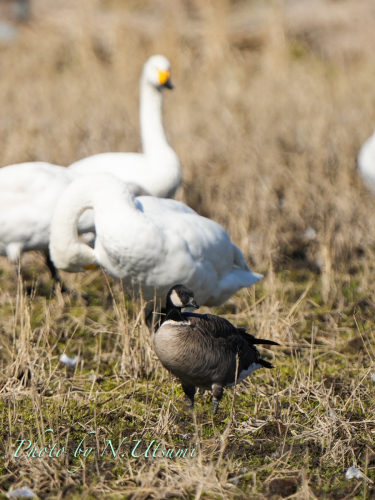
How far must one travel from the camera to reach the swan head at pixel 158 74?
20.6 feet

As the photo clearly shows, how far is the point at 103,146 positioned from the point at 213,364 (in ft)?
17.8

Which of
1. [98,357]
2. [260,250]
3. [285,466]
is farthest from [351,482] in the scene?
[260,250]

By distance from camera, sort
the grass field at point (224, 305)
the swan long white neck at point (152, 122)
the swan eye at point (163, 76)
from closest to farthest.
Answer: the grass field at point (224, 305)
the swan long white neck at point (152, 122)
the swan eye at point (163, 76)

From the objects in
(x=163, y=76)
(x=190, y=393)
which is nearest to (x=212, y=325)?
(x=190, y=393)

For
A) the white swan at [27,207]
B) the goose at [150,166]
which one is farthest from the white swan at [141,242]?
the goose at [150,166]

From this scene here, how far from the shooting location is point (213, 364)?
10.2 feet

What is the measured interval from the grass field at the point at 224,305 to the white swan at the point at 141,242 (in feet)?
0.69

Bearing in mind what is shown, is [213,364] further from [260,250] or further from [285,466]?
[260,250]

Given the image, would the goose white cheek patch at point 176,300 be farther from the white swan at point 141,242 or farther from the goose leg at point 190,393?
the white swan at point 141,242

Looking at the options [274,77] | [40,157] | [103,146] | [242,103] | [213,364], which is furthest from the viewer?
[274,77]

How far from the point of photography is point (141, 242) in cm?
375

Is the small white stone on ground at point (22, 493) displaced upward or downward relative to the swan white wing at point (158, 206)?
downward

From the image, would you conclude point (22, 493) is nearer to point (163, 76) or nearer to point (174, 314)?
point (174, 314)

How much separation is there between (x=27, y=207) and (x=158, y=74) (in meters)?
2.13
